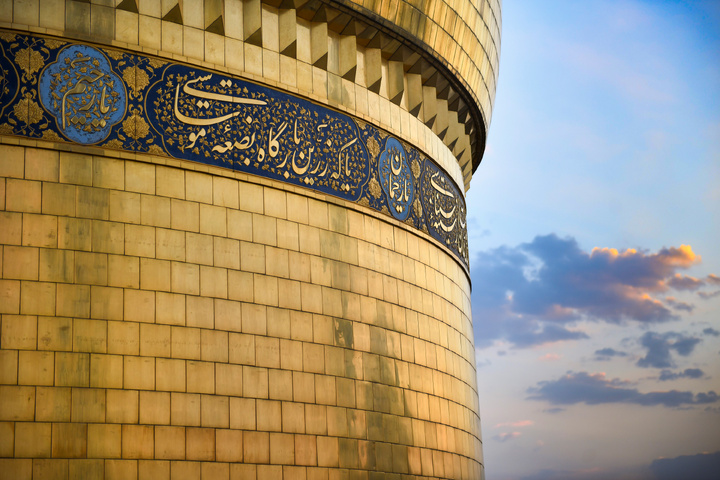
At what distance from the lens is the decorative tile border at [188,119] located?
6062 mm

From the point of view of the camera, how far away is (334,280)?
7199 millimetres

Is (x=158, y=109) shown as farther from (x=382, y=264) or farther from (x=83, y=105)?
(x=382, y=264)

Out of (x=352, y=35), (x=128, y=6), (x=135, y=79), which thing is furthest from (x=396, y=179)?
(x=128, y=6)

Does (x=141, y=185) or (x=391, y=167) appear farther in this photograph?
(x=391, y=167)

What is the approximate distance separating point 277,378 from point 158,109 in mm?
2157

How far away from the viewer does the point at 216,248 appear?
21.2 ft

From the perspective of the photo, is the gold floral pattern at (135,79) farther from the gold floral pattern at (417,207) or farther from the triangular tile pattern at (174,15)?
the gold floral pattern at (417,207)

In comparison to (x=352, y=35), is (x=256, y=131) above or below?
below

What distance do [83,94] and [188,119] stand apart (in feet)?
2.54

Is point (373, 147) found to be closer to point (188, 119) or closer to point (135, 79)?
point (188, 119)

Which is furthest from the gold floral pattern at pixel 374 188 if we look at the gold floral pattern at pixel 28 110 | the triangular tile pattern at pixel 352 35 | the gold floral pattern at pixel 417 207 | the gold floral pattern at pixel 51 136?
the gold floral pattern at pixel 28 110

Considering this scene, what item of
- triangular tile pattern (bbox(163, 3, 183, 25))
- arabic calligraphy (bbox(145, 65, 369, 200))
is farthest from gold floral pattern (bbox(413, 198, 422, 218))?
triangular tile pattern (bbox(163, 3, 183, 25))

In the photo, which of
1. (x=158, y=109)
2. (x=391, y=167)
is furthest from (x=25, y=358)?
(x=391, y=167)

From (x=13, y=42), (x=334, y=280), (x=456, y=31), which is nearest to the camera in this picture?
(x=13, y=42)
